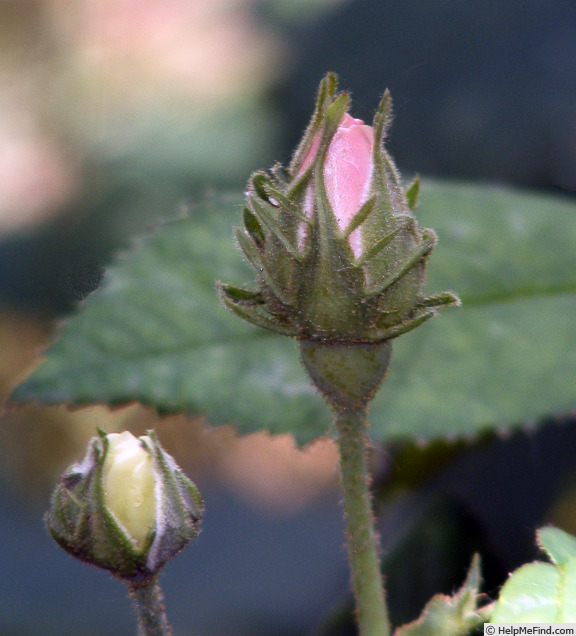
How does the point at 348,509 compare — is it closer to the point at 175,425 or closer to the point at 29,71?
the point at 175,425

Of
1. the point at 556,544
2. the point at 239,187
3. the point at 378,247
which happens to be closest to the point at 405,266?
the point at 378,247

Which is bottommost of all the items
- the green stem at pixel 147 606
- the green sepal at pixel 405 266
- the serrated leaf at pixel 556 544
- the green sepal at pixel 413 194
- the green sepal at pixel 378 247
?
the serrated leaf at pixel 556 544

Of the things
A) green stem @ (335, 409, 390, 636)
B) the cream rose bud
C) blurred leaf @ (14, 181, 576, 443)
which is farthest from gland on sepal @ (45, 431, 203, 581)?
blurred leaf @ (14, 181, 576, 443)

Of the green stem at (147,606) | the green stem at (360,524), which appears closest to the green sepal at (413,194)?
the green stem at (360,524)

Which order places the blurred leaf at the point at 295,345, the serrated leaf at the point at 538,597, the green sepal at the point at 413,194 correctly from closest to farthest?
the serrated leaf at the point at 538,597 < the green sepal at the point at 413,194 < the blurred leaf at the point at 295,345

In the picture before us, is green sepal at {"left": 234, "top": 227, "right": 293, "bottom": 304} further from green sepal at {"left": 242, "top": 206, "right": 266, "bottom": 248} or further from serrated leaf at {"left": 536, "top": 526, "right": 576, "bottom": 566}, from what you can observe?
serrated leaf at {"left": 536, "top": 526, "right": 576, "bottom": 566}

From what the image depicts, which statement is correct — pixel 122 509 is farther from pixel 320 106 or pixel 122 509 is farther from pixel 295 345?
pixel 295 345

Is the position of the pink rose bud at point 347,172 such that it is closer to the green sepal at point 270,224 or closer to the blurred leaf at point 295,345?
the green sepal at point 270,224
